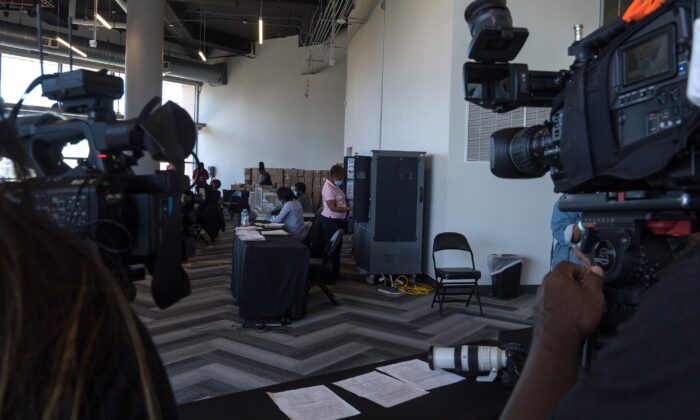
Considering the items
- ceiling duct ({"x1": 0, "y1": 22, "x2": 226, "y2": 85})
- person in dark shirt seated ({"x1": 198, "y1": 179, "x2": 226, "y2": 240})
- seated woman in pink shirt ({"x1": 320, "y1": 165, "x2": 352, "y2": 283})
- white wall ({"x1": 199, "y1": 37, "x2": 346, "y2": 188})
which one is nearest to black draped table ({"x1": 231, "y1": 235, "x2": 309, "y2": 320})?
seated woman in pink shirt ({"x1": 320, "y1": 165, "x2": 352, "y2": 283})

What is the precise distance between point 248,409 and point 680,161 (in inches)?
44.7

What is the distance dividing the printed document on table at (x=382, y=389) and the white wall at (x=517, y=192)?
4.38 meters

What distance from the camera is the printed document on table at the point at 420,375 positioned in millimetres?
1480

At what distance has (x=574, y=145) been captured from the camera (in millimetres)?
963

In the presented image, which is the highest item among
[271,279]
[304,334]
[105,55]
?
[105,55]

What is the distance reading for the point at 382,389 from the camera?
1433 millimetres

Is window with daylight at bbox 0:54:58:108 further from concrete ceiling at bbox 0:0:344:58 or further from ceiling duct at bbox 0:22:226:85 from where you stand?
concrete ceiling at bbox 0:0:344:58

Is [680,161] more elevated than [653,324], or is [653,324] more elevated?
[680,161]

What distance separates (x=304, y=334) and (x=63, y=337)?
381 cm

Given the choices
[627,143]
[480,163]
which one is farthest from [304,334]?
[627,143]

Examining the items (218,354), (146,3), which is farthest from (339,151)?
(218,354)

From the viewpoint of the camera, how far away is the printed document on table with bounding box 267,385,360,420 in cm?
127

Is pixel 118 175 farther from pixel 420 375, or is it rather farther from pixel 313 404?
pixel 420 375

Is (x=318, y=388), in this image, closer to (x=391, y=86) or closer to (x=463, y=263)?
(x=463, y=263)
